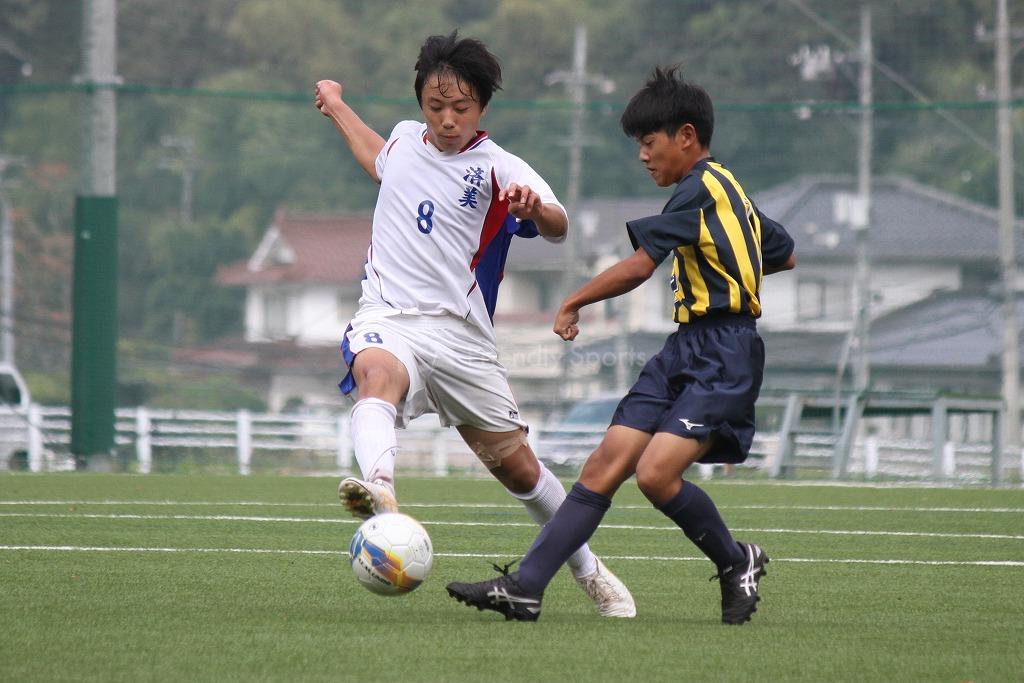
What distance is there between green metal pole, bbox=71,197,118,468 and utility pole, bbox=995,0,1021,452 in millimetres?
10150

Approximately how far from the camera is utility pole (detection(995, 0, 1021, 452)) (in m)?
19.2

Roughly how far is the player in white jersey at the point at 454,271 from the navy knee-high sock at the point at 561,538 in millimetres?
240

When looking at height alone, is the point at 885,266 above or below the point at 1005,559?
above

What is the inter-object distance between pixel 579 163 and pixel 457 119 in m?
19.9

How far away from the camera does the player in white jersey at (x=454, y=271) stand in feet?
17.5

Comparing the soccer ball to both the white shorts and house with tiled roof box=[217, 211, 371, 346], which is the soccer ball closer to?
the white shorts

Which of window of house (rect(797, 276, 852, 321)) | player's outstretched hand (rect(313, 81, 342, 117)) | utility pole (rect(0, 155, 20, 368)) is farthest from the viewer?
utility pole (rect(0, 155, 20, 368))

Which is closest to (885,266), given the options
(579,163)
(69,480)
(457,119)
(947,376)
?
(947,376)

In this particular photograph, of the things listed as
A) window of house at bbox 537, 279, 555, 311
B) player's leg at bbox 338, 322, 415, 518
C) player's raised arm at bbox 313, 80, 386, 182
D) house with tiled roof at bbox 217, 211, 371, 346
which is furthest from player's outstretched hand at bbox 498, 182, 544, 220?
window of house at bbox 537, 279, 555, 311

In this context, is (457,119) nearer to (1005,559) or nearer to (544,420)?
(1005,559)

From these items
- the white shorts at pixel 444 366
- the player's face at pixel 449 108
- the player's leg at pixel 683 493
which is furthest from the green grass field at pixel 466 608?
the player's face at pixel 449 108

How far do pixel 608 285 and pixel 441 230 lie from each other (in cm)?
80

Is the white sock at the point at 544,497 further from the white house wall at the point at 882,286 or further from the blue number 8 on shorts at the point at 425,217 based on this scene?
the white house wall at the point at 882,286

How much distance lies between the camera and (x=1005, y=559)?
6.99 meters
